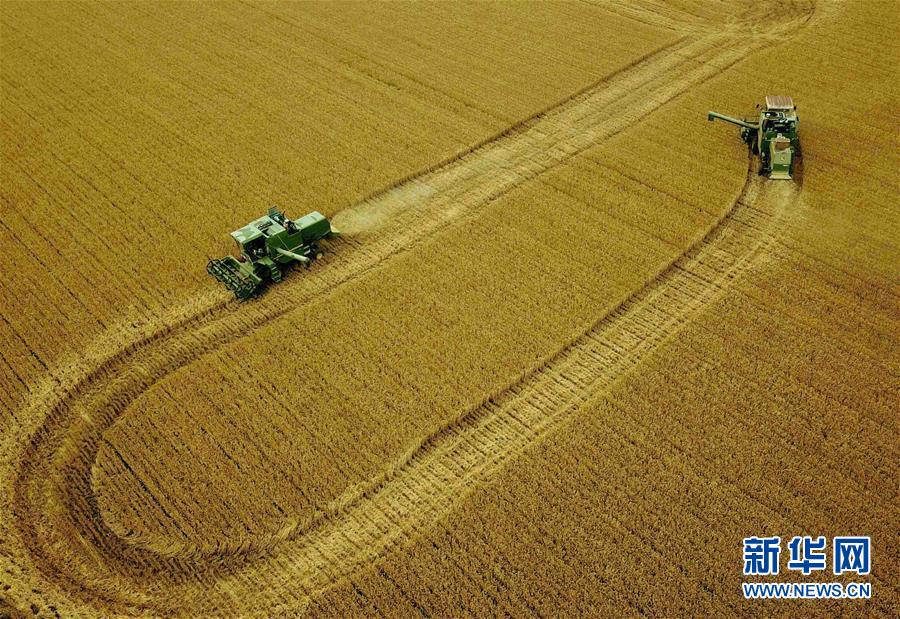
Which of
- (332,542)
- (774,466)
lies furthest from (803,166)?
(332,542)

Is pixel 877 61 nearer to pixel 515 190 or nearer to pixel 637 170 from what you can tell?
pixel 637 170

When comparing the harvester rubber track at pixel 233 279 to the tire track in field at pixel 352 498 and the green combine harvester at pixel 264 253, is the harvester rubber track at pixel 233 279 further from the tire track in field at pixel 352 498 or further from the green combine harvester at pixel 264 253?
the tire track in field at pixel 352 498

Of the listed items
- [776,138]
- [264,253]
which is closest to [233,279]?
[264,253]

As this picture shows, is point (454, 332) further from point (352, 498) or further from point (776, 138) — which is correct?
point (776, 138)

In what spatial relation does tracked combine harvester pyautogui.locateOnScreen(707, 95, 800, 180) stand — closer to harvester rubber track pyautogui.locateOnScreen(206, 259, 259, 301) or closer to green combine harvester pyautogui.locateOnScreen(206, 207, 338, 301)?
green combine harvester pyautogui.locateOnScreen(206, 207, 338, 301)

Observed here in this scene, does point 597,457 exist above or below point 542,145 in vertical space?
below

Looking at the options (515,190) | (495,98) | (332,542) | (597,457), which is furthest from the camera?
(495,98)

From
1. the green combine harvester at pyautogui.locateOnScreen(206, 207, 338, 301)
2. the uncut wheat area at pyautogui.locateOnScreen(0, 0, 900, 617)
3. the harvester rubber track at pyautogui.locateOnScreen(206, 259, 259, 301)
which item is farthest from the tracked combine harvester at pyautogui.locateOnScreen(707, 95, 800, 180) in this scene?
the harvester rubber track at pyautogui.locateOnScreen(206, 259, 259, 301)
